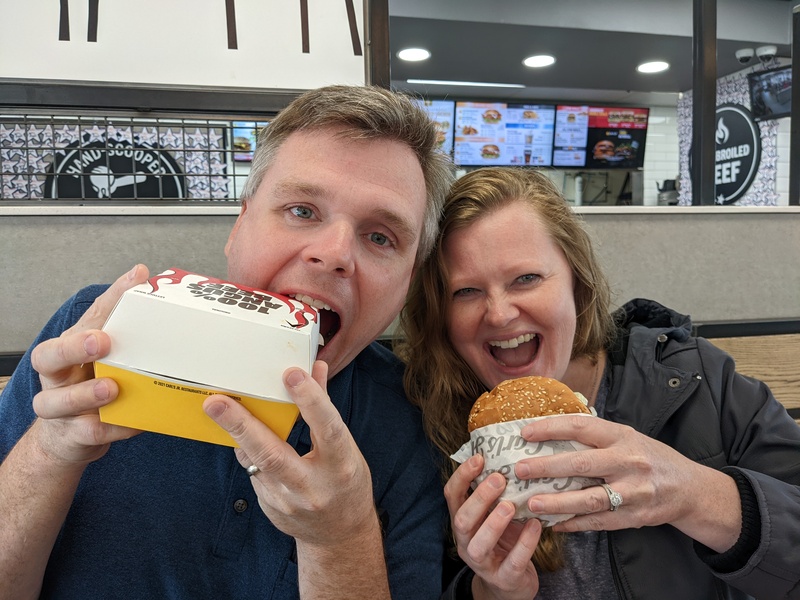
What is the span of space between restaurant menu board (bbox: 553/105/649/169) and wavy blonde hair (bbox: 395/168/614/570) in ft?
21.8

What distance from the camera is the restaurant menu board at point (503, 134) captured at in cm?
755

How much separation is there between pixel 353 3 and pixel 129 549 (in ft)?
5.86

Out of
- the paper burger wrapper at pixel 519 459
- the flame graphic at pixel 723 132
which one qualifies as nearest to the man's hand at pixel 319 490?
the paper burger wrapper at pixel 519 459

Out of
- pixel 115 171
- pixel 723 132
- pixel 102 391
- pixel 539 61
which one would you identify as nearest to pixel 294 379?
pixel 102 391

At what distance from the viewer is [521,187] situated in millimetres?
1556

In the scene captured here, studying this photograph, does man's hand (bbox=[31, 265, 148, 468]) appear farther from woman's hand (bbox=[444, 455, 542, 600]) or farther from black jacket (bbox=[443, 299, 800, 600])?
black jacket (bbox=[443, 299, 800, 600])

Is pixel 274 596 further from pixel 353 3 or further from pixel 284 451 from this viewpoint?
pixel 353 3

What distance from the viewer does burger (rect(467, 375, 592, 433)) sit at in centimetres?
114

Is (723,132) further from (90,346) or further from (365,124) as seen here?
(90,346)

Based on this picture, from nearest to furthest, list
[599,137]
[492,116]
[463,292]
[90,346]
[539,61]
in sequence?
[90,346], [463,292], [539,61], [492,116], [599,137]

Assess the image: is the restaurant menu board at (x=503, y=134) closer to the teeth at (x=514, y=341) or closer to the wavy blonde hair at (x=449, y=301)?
the wavy blonde hair at (x=449, y=301)

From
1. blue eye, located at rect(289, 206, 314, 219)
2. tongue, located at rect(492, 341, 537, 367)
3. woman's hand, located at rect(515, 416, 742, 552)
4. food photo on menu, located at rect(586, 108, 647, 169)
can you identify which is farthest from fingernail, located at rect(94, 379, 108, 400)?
food photo on menu, located at rect(586, 108, 647, 169)

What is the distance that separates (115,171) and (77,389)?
129cm

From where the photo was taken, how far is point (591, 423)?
1.06 m
